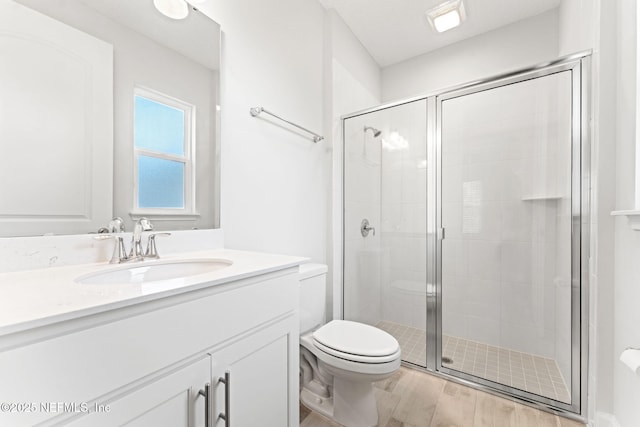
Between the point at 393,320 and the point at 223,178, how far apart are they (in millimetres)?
1647

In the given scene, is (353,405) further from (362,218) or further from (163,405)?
(362,218)

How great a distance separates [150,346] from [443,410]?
1.55 meters

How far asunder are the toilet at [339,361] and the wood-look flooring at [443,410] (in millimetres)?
80

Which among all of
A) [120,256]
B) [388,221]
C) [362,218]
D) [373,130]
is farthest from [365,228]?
[120,256]

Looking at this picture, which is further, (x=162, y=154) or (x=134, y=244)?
(x=162, y=154)

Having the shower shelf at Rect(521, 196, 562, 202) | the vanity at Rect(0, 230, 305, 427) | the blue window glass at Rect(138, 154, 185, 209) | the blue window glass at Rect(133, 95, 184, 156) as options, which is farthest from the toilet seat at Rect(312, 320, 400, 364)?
the shower shelf at Rect(521, 196, 562, 202)

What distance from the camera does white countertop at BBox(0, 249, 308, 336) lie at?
0.47 m

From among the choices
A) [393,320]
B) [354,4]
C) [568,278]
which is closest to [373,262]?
[393,320]

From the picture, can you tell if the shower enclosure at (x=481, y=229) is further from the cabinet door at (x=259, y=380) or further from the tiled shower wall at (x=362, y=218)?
the cabinet door at (x=259, y=380)

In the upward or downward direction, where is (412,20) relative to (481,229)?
upward

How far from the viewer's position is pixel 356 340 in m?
1.41

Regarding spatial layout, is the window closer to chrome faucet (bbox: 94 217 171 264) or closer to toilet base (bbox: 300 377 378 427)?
chrome faucet (bbox: 94 217 171 264)

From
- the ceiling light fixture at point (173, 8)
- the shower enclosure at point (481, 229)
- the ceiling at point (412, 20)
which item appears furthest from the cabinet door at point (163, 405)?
the ceiling at point (412, 20)

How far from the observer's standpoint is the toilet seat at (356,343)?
4.14 ft
